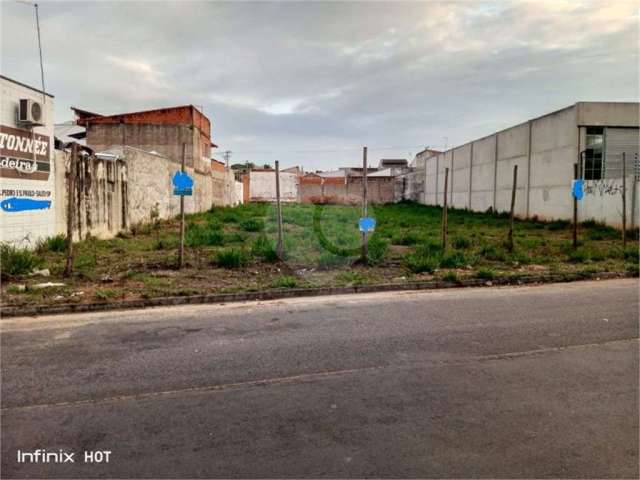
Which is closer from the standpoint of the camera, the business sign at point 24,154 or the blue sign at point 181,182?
the blue sign at point 181,182

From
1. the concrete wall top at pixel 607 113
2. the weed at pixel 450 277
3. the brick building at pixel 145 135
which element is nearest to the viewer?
the weed at pixel 450 277

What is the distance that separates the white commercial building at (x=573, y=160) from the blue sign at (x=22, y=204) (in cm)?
1867

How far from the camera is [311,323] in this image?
612 centimetres

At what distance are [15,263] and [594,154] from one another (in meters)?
22.3

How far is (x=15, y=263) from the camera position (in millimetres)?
8727

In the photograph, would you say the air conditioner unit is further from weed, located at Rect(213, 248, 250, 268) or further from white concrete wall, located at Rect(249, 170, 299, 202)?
white concrete wall, located at Rect(249, 170, 299, 202)

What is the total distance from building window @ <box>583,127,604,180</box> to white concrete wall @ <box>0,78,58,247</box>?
68.6 ft

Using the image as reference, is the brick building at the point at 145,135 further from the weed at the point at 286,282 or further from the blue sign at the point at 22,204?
the weed at the point at 286,282

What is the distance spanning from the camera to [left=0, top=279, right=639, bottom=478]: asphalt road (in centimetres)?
292

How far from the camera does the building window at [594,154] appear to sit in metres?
21.3

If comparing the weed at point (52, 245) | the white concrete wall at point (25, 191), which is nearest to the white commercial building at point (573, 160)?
the weed at point (52, 245)

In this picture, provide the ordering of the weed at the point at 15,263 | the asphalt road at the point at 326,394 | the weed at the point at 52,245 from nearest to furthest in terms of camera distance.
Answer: the asphalt road at the point at 326,394, the weed at the point at 15,263, the weed at the point at 52,245

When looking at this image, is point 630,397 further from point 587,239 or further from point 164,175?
point 164,175

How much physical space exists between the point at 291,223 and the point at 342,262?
10445 millimetres
